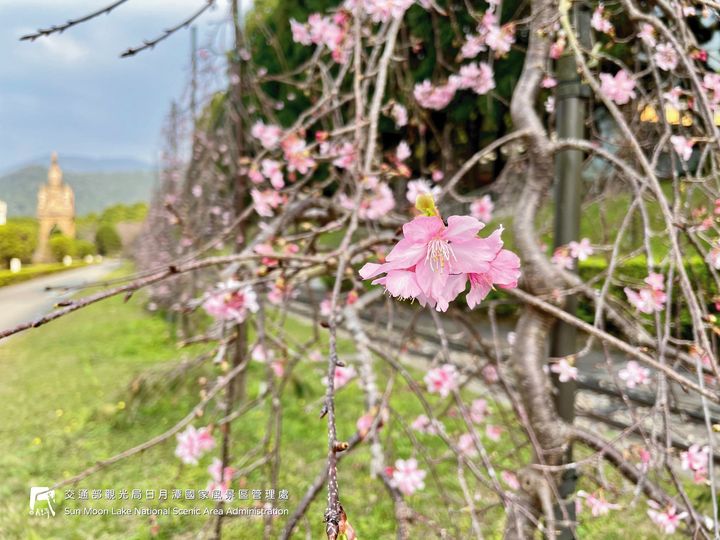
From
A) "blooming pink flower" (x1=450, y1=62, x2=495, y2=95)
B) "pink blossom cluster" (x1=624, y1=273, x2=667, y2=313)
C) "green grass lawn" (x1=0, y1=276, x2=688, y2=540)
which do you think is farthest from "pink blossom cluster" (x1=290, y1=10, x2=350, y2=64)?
"green grass lawn" (x1=0, y1=276, x2=688, y2=540)

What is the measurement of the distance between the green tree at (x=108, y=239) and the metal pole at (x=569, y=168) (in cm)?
847

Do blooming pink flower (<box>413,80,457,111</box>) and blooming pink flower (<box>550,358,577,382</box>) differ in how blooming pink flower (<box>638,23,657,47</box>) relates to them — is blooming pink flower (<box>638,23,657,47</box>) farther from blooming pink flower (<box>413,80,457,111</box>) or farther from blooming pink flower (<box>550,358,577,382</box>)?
blooming pink flower (<box>413,80,457,111</box>)

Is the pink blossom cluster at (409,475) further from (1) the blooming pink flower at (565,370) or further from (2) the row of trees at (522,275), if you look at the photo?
(1) the blooming pink flower at (565,370)

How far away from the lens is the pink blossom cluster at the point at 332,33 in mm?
1855

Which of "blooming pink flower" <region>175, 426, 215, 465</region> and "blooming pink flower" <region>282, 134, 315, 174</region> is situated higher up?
"blooming pink flower" <region>282, 134, 315, 174</region>

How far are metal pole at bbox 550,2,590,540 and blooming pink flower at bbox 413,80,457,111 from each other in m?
1.08

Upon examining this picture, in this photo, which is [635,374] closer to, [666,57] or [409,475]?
[409,475]

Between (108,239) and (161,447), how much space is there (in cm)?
772

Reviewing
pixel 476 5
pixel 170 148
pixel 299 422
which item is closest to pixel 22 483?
pixel 299 422

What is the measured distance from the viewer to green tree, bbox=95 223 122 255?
8.46 meters

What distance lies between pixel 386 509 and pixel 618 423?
1.81m

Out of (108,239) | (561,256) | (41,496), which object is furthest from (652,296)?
(108,239)

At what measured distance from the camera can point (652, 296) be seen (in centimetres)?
129

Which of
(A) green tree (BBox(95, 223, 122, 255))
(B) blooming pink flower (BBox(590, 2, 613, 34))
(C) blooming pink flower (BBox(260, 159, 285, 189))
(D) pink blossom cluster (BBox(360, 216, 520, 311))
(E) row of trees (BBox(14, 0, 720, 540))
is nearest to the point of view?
(D) pink blossom cluster (BBox(360, 216, 520, 311))
